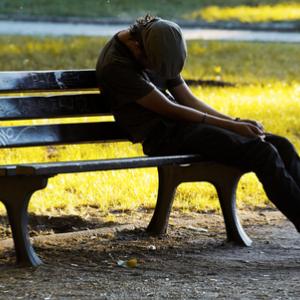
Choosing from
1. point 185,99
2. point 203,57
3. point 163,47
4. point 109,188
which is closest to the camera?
point 163,47

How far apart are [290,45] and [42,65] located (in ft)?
14.3

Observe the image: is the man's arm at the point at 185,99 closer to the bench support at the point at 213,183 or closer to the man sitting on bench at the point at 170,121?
the man sitting on bench at the point at 170,121

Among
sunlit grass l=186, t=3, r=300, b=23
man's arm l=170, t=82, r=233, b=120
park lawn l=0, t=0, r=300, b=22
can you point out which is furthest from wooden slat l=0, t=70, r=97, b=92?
sunlit grass l=186, t=3, r=300, b=23

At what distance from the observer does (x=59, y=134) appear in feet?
18.1

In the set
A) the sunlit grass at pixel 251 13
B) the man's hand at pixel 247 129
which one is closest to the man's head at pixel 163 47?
the man's hand at pixel 247 129

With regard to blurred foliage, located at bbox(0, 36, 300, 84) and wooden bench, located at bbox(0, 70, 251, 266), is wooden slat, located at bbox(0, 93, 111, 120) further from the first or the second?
blurred foliage, located at bbox(0, 36, 300, 84)

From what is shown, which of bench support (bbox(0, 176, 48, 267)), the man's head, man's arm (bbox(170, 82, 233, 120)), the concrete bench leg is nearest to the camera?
bench support (bbox(0, 176, 48, 267))

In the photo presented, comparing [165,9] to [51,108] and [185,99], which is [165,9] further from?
[51,108]

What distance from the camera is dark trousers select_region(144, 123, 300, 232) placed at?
5.06 m

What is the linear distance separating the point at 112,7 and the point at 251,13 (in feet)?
9.59

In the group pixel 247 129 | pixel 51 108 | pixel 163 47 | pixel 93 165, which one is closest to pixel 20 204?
pixel 93 165

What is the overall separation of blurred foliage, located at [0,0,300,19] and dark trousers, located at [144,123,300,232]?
564 inches

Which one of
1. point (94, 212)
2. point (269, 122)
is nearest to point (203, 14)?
point (269, 122)

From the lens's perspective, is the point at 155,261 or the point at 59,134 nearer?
the point at 155,261
